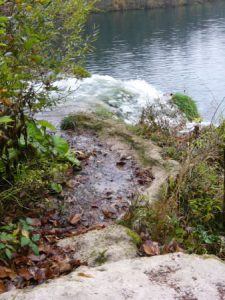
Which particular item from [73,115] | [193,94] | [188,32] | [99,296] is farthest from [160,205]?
[188,32]

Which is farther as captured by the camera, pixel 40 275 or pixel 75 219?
pixel 75 219

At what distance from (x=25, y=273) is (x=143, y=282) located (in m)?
0.91

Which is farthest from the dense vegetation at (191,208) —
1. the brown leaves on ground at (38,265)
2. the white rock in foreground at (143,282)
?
the brown leaves on ground at (38,265)

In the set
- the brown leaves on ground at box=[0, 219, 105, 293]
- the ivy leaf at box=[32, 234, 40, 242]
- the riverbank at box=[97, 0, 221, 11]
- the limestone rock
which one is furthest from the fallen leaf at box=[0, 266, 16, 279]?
the riverbank at box=[97, 0, 221, 11]

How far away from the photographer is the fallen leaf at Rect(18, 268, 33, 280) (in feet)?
11.1

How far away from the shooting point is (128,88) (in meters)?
12.8

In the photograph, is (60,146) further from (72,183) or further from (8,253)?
(8,253)

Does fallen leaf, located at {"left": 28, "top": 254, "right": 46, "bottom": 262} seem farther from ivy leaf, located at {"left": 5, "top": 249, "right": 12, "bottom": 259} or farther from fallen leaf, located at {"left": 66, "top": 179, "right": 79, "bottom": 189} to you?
fallen leaf, located at {"left": 66, "top": 179, "right": 79, "bottom": 189}

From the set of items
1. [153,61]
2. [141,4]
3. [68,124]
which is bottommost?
[153,61]

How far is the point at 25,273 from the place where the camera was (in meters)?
3.42

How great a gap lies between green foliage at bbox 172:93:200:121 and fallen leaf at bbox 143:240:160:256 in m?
7.35

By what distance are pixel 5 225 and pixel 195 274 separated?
1.64 metres

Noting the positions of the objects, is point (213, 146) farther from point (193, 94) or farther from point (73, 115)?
point (193, 94)

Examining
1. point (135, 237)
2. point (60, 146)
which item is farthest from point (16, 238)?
point (60, 146)
